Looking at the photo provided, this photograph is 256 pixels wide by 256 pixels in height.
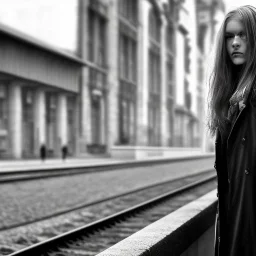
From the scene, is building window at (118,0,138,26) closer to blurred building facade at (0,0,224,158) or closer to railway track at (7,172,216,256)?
blurred building facade at (0,0,224,158)

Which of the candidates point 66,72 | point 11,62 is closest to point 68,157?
point 66,72

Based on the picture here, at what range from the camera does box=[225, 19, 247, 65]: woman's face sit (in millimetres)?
2424

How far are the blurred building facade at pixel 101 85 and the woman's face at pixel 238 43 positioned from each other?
26.2 m

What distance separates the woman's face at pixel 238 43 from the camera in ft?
7.95

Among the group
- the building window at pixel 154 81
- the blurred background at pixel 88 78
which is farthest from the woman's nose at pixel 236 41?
the building window at pixel 154 81

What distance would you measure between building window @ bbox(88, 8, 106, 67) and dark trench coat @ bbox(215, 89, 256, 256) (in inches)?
1447

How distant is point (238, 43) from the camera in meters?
2.42

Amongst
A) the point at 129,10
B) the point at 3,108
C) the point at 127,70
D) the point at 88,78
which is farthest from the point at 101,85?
the point at 3,108

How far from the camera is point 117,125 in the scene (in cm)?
4266

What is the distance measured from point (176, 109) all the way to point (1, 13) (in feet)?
120

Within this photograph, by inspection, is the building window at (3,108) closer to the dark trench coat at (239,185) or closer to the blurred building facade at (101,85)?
the blurred building facade at (101,85)

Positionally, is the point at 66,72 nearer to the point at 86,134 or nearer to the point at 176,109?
the point at 86,134

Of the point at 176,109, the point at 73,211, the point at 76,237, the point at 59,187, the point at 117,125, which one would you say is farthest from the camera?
the point at 176,109

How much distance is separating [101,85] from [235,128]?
1498 inches
